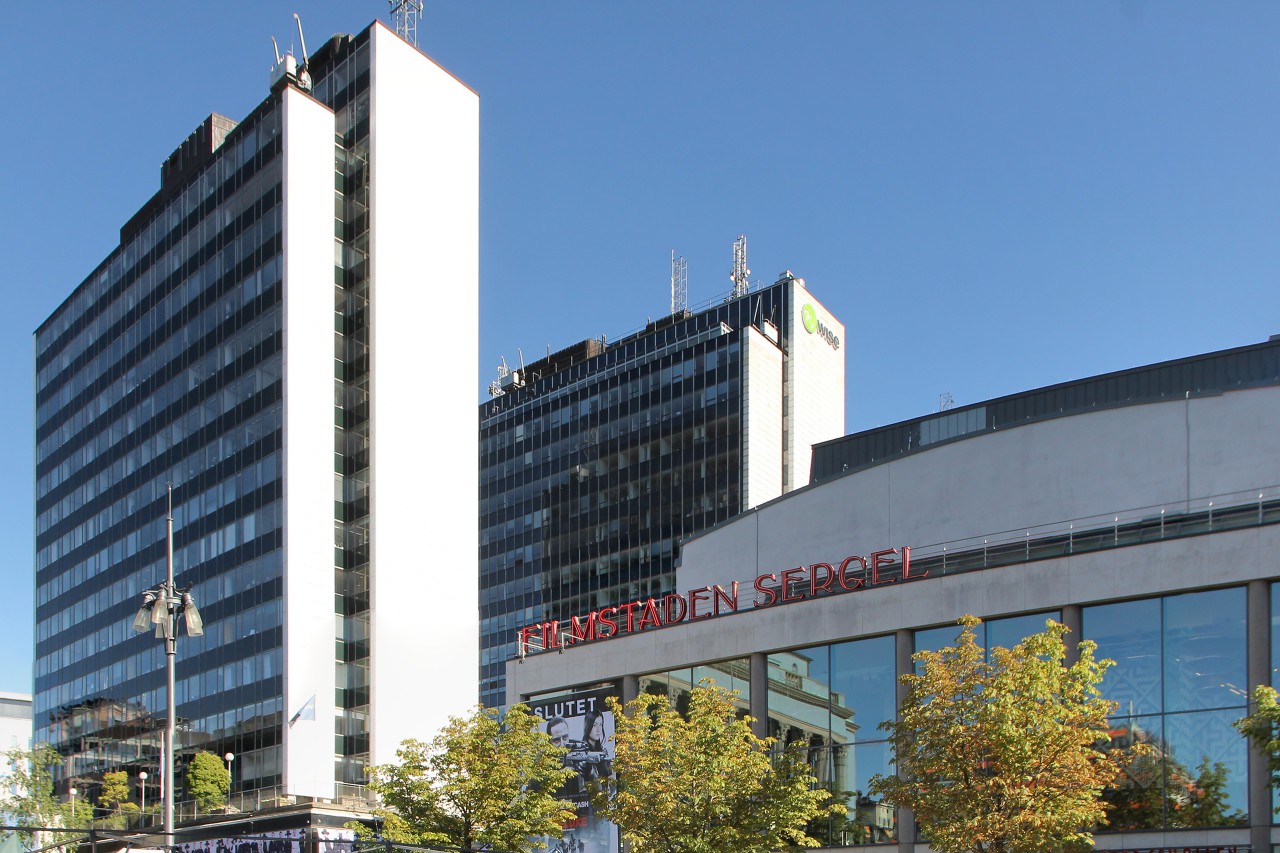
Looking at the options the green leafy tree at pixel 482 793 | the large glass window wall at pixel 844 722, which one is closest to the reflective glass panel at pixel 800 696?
the large glass window wall at pixel 844 722

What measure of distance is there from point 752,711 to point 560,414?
90.9m

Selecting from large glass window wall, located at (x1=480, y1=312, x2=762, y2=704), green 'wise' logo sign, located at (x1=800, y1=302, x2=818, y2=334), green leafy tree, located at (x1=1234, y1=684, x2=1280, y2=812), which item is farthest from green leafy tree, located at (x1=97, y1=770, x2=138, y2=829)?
green leafy tree, located at (x1=1234, y1=684, x2=1280, y2=812)

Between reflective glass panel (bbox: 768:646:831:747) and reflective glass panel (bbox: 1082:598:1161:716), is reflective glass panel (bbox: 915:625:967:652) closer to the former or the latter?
reflective glass panel (bbox: 768:646:831:747)

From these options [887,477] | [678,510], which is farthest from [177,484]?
[887,477]

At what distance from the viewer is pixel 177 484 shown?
9094 cm

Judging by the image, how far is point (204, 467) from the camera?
88250 millimetres

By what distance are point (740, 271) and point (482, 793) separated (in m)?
96.4

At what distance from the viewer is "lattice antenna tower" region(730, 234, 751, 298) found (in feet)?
438

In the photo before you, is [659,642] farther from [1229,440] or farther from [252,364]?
[252,364]

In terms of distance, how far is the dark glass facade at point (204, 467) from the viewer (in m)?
80.9

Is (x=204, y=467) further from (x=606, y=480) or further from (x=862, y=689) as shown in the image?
(x=862, y=689)

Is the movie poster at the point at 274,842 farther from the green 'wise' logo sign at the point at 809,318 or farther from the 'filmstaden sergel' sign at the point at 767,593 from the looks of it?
the green 'wise' logo sign at the point at 809,318

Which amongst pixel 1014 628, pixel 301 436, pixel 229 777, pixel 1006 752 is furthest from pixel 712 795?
pixel 301 436

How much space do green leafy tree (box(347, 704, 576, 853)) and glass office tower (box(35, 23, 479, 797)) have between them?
112 ft
